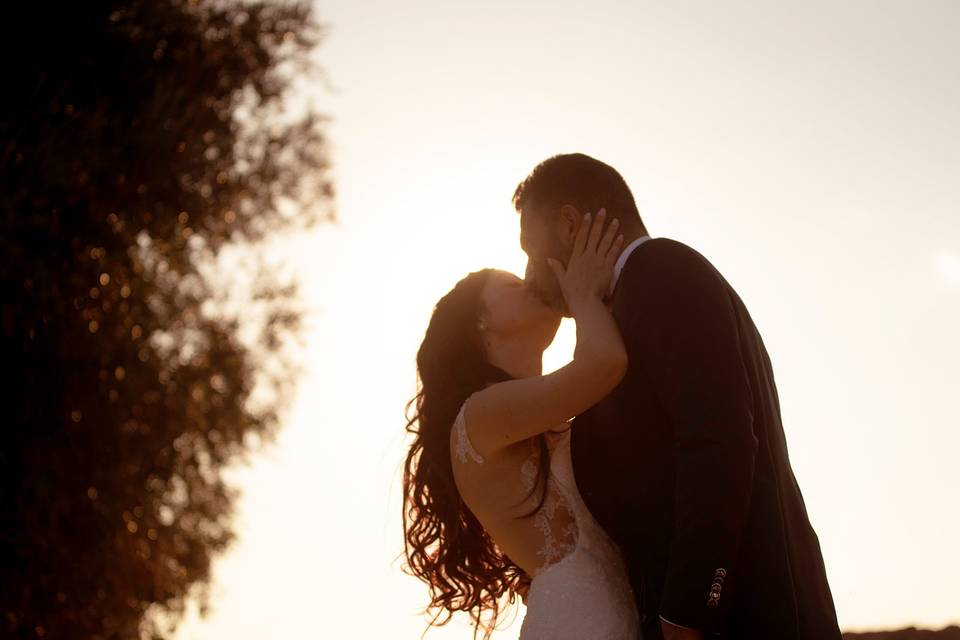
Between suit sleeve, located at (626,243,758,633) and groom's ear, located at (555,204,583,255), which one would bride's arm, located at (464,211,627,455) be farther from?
suit sleeve, located at (626,243,758,633)

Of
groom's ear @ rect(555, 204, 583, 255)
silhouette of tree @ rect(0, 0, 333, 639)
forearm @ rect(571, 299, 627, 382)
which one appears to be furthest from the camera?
silhouette of tree @ rect(0, 0, 333, 639)

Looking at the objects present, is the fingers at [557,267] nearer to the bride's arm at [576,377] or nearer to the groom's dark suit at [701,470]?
the bride's arm at [576,377]

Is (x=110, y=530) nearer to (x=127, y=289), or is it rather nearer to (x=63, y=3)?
(x=127, y=289)

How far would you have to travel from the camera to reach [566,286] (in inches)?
159

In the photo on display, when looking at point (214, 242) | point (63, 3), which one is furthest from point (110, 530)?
point (63, 3)

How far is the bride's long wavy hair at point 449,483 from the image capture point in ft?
15.5

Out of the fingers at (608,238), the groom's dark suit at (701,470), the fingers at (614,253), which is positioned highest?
the fingers at (608,238)

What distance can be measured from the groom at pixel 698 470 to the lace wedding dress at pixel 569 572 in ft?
0.73

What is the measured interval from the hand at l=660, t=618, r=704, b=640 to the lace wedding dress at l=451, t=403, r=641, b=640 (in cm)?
57

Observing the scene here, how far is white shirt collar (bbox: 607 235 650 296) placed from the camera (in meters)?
3.74

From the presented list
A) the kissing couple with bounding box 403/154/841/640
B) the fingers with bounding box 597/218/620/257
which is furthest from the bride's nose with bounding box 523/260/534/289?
the fingers with bounding box 597/218/620/257

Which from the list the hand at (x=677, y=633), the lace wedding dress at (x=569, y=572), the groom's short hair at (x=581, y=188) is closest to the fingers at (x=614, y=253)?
the groom's short hair at (x=581, y=188)

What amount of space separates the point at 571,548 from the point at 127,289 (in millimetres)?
7284

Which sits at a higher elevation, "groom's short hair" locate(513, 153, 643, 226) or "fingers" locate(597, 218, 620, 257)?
"groom's short hair" locate(513, 153, 643, 226)
